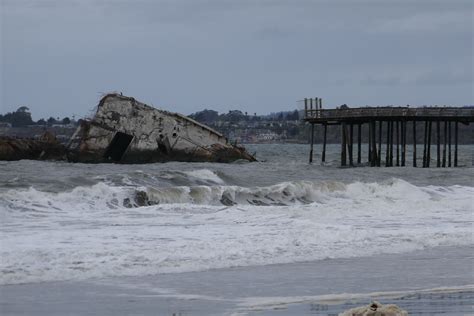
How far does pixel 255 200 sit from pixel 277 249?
13.8m

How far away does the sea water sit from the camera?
16141 mm

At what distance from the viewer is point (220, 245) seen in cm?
1828

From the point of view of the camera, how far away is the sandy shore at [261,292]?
476 inches

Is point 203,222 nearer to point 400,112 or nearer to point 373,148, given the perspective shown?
point 400,112

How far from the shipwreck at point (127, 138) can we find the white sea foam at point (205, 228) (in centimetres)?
2134

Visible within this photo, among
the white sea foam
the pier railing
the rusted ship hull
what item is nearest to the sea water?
the white sea foam

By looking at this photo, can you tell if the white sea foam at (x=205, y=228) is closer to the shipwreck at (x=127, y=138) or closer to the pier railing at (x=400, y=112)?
the pier railing at (x=400, y=112)

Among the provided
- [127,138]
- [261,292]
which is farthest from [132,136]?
[261,292]

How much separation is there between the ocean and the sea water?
0.15 ft

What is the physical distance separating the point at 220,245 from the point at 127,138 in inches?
1454

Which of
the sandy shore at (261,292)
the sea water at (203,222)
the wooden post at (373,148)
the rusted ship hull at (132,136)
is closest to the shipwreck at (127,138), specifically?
the rusted ship hull at (132,136)

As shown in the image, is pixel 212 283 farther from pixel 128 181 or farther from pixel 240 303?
pixel 128 181

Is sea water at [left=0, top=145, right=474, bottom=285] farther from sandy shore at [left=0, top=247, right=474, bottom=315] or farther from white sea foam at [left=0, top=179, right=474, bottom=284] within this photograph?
sandy shore at [left=0, top=247, right=474, bottom=315]

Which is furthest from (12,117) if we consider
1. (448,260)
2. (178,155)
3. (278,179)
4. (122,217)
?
(448,260)
